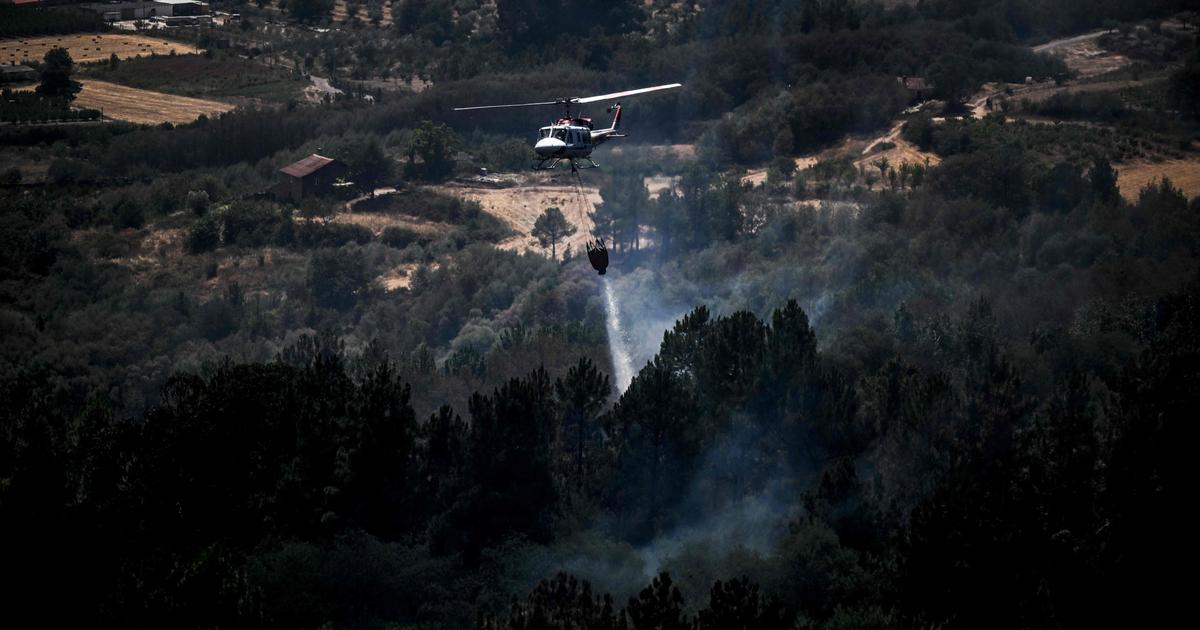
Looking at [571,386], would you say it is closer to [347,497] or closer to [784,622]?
[347,497]

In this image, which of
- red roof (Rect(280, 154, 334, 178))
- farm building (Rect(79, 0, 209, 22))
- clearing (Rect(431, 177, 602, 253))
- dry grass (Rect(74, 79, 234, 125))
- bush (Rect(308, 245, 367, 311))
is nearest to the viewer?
bush (Rect(308, 245, 367, 311))

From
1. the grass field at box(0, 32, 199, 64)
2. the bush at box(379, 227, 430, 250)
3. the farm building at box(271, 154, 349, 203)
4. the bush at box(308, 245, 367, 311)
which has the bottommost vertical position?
the bush at box(308, 245, 367, 311)

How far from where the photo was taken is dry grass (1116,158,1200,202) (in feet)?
344

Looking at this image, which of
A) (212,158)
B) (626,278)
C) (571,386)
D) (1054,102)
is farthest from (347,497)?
(1054,102)

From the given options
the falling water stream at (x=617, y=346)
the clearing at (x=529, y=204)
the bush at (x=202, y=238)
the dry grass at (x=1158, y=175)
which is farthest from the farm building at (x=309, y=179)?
the dry grass at (x=1158, y=175)

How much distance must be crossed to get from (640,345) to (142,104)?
65758 millimetres

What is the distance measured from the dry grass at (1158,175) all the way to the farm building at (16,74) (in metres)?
93.4

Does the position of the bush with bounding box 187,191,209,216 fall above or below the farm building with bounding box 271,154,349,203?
below

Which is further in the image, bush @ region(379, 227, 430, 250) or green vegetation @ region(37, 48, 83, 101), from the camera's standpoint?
green vegetation @ region(37, 48, 83, 101)

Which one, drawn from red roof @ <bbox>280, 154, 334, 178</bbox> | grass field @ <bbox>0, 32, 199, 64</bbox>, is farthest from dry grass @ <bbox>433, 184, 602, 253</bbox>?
grass field @ <bbox>0, 32, 199, 64</bbox>

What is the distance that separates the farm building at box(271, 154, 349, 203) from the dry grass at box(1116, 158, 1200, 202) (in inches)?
2363

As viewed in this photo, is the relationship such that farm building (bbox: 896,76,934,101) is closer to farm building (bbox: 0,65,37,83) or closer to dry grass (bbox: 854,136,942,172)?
dry grass (bbox: 854,136,942,172)

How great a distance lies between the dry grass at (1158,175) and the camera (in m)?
105

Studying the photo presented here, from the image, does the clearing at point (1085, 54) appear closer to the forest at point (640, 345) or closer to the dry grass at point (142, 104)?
the forest at point (640, 345)
